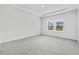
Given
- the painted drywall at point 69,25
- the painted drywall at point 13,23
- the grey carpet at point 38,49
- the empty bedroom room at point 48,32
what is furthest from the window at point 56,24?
the grey carpet at point 38,49

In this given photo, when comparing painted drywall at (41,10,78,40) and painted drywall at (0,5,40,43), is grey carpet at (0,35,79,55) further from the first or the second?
painted drywall at (41,10,78,40)

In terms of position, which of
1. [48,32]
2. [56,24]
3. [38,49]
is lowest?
[38,49]

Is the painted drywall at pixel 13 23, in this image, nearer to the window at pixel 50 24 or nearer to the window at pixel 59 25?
the window at pixel 50 24

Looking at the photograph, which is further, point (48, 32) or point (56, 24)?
point (48, 32)

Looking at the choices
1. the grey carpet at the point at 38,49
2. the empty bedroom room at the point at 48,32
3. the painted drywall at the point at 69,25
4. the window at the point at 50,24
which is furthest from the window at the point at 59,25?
the grey carpet at the point at 38,49

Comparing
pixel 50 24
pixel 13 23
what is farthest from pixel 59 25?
pixel 13 23

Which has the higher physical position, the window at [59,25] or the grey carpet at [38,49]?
the window at [59,25]

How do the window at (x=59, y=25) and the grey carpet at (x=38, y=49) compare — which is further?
the window at (x=59, y=25)

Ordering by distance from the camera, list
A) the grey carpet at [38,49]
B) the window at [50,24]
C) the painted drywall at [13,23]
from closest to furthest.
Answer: the grey carpet at [38,49] → the painted drywall at [13,23] → the window at [50,24]

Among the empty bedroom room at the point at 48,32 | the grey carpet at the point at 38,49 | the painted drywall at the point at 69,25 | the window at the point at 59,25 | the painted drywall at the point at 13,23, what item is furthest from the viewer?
the window at the point at 59,25

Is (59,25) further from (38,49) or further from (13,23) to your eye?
(38,49)

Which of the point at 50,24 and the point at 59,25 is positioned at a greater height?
the point at 50,24
